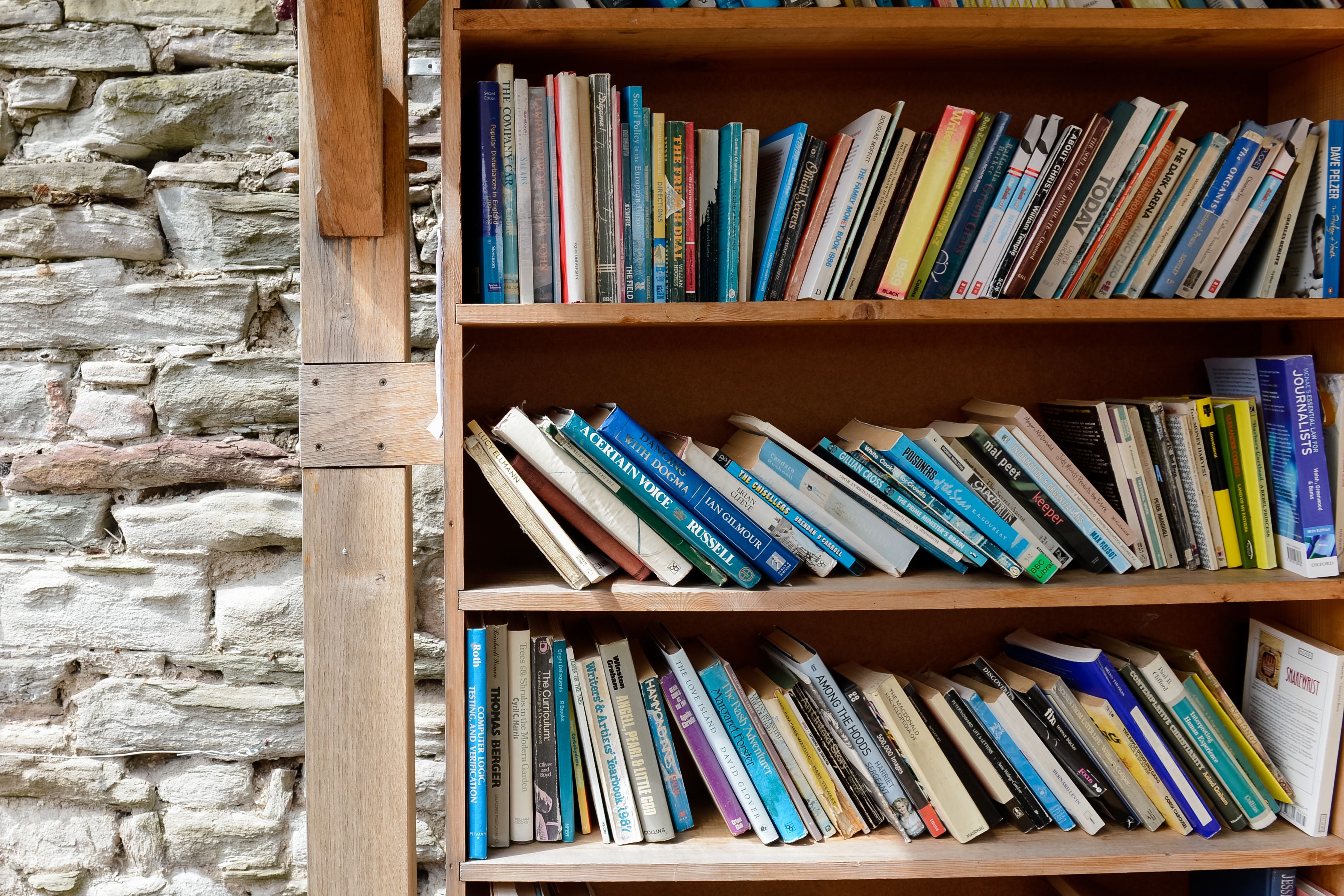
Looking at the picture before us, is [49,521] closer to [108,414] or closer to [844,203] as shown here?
[108,414]

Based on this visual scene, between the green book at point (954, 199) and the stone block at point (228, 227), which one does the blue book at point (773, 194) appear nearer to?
the green book at point (954, 199)

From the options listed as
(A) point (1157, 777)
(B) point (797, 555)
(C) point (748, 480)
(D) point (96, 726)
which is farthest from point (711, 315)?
(D) point (96, 726)

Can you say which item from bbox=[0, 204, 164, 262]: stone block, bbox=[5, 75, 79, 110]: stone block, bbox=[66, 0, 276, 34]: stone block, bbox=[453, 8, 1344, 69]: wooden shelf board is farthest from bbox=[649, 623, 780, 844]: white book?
bbox=[5, 75, 79, 110]: stone block

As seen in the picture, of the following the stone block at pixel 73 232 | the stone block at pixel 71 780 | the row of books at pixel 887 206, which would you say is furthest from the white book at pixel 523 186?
the stone block at pixel 71 780

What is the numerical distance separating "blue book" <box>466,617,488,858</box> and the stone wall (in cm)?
28

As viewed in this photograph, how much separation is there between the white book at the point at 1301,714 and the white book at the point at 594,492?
91cm

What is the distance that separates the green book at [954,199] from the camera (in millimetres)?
1073

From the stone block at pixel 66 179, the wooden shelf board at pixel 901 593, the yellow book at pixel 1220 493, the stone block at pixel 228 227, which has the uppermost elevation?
the stone block at pixel 66 179

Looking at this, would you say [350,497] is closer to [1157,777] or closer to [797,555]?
[797,555]

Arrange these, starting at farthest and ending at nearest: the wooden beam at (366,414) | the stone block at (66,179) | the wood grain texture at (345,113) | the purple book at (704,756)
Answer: the stone block at (66,179), the purple book at (704,756), the wooden beam at (366,414), the wood grain texture at (345,113)

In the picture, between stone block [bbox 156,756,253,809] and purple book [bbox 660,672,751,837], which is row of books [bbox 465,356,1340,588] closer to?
purple book [bbox 660,672,751,837]

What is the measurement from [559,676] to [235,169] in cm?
96

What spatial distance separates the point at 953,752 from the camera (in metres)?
1.16

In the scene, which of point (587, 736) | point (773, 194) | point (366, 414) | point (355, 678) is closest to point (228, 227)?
point (366, 414)
